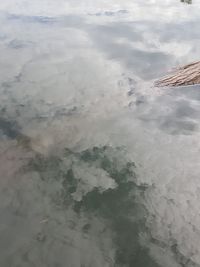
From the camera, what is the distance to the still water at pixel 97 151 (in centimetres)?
253

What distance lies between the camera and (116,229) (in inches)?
104

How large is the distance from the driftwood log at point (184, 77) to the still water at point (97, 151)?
0.08 metres

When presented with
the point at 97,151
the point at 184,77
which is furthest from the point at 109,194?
the point at 184,77

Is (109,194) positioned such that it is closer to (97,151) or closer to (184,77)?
(97,151)

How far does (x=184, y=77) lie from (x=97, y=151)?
159cm

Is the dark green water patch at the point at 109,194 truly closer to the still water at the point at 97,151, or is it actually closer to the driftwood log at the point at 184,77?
the still water at the point at 97,151

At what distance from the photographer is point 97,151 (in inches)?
134

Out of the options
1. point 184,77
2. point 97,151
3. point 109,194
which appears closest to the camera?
point 109,194

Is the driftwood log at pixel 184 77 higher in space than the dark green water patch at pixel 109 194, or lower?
lower

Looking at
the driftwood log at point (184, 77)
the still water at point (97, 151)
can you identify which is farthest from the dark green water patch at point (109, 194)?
the driftwood log at point (184, 77)

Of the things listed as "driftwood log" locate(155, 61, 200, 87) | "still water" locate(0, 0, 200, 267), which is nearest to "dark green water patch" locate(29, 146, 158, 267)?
"still water" locate(0, 0, 200, 267)

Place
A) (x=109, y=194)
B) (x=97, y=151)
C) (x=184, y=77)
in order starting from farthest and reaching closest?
(x=184, y=77), (x=97, y=151), (x=109, y=194)

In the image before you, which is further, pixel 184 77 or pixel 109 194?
pixel 184 77

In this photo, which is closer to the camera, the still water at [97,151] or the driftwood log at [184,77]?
the still water at [97,151]
